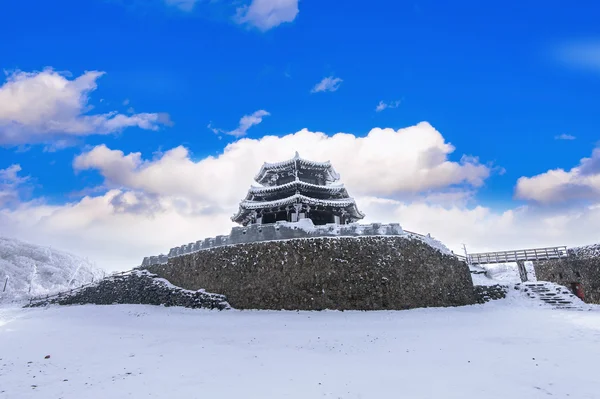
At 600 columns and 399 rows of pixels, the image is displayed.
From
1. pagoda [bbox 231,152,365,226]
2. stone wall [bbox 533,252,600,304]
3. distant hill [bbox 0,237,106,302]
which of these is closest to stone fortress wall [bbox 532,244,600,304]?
stone wall [bbox 533,252,600,304]

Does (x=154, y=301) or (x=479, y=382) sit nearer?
(x=479, y=382)

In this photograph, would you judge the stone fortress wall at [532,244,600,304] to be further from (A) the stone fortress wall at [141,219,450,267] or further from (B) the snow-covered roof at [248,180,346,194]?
(B) the snow-covered roof at [248,180,346,194]

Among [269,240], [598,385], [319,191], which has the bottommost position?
[598,385]

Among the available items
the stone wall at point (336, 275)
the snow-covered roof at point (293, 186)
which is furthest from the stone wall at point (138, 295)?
the snow-covered roof at point (293, 186)

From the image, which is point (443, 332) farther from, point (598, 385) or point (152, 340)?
point (152, 340)

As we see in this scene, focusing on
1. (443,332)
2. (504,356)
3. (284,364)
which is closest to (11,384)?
(284,364)

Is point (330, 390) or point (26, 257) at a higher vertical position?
point (26, 257)

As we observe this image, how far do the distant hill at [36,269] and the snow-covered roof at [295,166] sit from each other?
7845 cm

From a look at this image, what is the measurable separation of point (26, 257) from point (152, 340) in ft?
395

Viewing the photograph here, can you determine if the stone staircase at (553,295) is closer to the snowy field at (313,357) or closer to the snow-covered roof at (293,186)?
the snowy field at (313,357)

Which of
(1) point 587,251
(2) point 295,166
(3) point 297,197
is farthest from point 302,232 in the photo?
(1) point 587,251

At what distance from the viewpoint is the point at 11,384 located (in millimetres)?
8016

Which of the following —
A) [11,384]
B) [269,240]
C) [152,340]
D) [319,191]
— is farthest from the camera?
[319,191]

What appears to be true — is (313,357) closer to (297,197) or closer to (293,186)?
(297,197)
